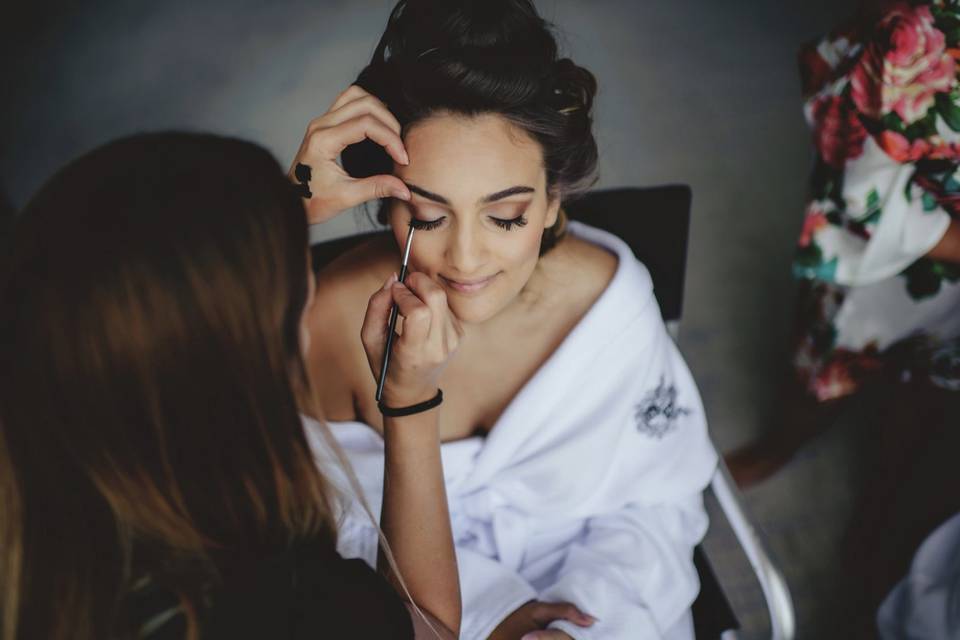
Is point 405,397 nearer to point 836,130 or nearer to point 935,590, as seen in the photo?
point 836,130

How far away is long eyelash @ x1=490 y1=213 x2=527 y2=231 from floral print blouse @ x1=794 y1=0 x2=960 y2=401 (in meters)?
0.60

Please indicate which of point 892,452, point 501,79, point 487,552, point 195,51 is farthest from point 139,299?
point 195,51

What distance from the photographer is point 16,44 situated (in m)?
2.97

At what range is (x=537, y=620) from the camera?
3.41 feet

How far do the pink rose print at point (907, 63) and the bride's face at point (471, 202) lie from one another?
0.55 m

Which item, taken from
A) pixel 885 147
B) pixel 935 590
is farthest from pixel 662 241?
pixel 935 590

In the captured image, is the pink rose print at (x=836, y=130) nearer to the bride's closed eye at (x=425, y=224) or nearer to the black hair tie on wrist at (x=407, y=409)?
the bride's closed eye at (x=425, y=224)

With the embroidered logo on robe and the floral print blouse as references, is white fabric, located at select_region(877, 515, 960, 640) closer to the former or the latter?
the floral print blouse

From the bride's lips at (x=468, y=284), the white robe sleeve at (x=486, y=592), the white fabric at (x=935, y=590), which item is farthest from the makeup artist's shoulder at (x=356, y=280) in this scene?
the white fabric at (x=935, y=590)

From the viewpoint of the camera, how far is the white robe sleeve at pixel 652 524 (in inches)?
41.6

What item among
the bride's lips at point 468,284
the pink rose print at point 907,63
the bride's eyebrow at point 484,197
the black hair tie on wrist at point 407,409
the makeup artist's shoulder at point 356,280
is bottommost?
the black hair tie on wrist at point 407,409

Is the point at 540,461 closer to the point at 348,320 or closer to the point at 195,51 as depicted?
the point at 348,320

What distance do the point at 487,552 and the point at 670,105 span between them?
6.66 feet

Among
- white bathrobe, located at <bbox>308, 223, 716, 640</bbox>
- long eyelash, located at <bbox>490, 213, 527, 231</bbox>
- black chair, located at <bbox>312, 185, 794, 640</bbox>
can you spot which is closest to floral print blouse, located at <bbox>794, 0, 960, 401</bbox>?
black chair, located at <bbox>312, 185, 794, 640</bbox>
